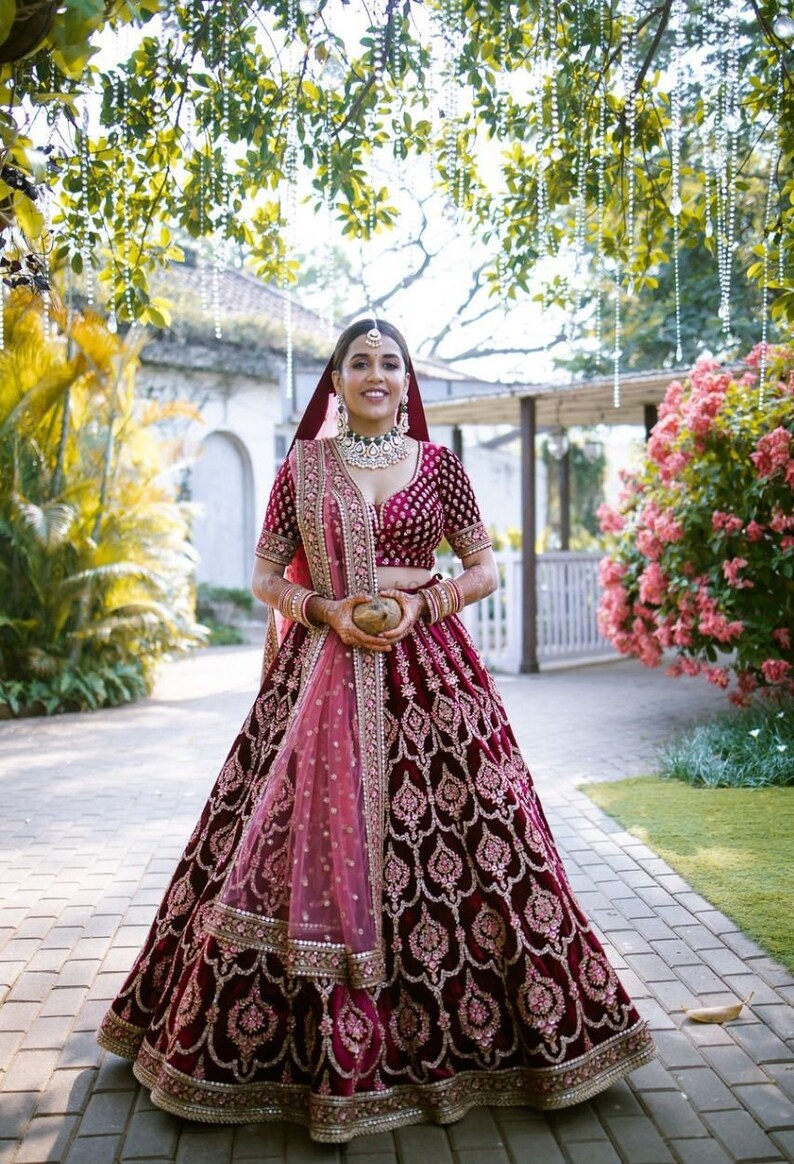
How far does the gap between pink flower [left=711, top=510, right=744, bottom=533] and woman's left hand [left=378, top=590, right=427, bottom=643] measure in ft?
14.0

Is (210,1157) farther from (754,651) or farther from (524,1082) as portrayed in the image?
(754,651)

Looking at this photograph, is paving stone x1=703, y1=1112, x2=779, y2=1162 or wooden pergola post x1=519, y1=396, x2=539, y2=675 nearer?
paving stone x1=703, y1=1112, x2=779, y2=1162

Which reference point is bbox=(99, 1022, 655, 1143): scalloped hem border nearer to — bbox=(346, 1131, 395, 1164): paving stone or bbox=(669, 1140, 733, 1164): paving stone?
bbox=(346, 1131, 395, 1164): paving stone

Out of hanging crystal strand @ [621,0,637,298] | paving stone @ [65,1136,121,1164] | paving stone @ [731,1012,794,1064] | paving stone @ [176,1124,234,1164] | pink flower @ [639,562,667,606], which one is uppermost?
hanging crystal strand @ [621,0,637,298]

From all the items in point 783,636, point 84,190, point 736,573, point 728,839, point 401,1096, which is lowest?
point 728,839

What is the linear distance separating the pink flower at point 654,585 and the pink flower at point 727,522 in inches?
26.0

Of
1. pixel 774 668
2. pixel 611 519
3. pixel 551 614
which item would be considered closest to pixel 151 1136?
pixel 774 668

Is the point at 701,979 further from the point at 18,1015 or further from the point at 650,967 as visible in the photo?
the point at 18,1015

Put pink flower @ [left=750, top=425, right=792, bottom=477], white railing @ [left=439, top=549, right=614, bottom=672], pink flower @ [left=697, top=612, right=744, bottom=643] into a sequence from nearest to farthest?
pink flower @ [left=750, top=425, right=792, bottom=477] < pink flower @ [left=697, top=612, right=744, bottom=643] < white railing @ [left=439, top=549, right=614, bottom=672]

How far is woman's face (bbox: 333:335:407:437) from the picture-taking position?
2771 millimetres

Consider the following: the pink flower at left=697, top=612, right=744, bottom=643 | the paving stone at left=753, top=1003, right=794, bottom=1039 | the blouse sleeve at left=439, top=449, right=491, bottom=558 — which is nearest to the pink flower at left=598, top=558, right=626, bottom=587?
the pink flower at left=697, top=612, right=744, bottom=643

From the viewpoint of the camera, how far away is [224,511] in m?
16.7

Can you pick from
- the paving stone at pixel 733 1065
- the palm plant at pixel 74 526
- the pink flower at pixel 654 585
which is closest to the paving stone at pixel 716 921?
the paving stone at pixel 733 1065

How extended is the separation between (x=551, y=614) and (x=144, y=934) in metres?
8.22
